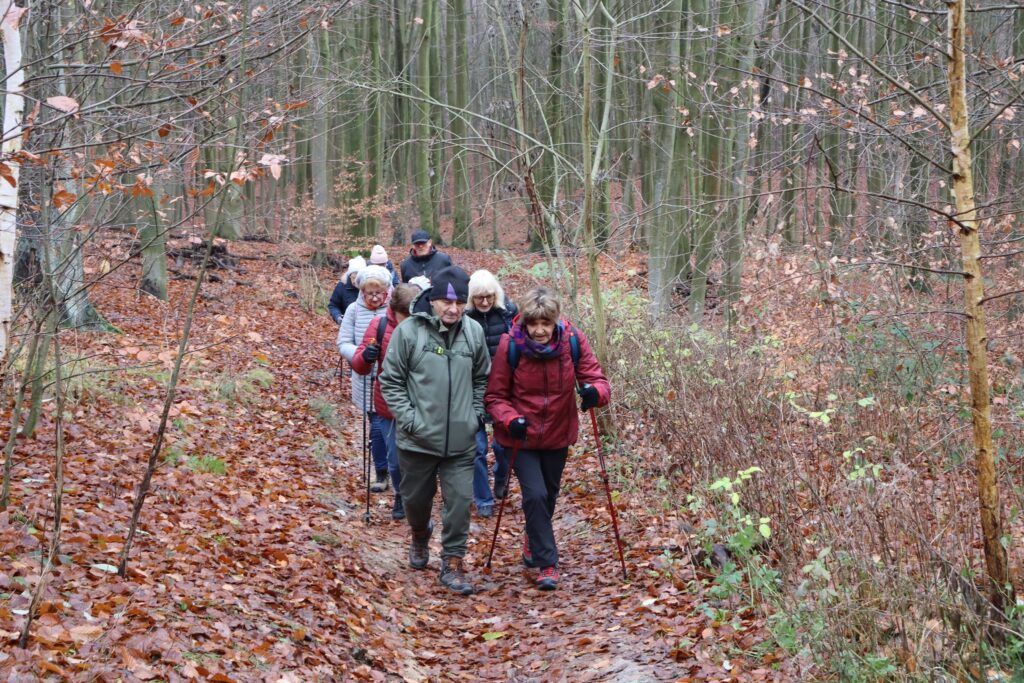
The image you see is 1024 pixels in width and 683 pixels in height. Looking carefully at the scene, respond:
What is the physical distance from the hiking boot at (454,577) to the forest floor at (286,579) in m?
0.08

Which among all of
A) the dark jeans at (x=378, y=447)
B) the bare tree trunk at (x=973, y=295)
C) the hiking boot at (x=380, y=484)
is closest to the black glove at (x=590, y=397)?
the bare tree trunk at (x=973, y=295)

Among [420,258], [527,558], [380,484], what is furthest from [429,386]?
[420,258]

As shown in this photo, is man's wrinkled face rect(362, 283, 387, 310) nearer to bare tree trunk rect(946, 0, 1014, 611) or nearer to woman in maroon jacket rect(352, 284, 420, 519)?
woman in maroon jacket rect(352, 284, 420, 519)

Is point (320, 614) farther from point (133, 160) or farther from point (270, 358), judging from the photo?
point (270, 358)

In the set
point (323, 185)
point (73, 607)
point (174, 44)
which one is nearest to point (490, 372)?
point (73, 607)

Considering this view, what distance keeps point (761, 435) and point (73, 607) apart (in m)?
4.83

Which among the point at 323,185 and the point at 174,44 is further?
the point at 323,185

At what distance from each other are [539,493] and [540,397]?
704 mm

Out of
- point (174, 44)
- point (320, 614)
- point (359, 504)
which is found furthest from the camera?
point (359, 504)

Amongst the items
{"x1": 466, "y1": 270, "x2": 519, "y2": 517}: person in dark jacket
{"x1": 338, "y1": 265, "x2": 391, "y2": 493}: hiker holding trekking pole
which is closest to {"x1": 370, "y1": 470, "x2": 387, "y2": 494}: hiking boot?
{"x1": 338, "y1": 265, "x2": 391, "y2": 493}: hiker holding trekking pole

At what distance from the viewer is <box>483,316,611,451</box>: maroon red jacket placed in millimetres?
6090

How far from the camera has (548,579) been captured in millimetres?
6270

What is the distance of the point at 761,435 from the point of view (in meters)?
6.68

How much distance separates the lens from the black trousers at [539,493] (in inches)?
245
